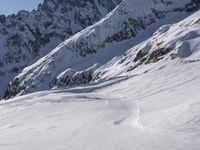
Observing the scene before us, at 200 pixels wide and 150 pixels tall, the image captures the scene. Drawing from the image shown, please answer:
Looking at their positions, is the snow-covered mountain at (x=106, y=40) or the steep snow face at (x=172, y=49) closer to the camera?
the steep snow face at (x=172, y=49)

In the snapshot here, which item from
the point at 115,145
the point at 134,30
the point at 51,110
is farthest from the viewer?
the point at 134,30

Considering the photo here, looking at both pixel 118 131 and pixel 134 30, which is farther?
pixel 134 30

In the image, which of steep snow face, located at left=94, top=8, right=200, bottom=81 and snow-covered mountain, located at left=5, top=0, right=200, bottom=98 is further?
snow-covered mountain, located at left=5, top=0, right=200, bottom=98

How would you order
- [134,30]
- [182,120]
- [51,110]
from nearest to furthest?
[182,120] < [51,110] < [134,30]

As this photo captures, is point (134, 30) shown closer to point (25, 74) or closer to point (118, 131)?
point (25, 74)

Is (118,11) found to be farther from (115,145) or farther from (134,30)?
(115,145)

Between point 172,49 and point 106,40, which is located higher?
point 106,40

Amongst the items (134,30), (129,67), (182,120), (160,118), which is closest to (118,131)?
(160,118)

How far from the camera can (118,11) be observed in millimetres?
176000

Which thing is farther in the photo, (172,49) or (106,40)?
(106,40)

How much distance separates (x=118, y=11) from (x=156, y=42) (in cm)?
6821

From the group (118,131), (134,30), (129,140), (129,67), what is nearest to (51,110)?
(118,131)

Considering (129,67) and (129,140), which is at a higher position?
(129,140)

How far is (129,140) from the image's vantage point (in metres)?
21.3
